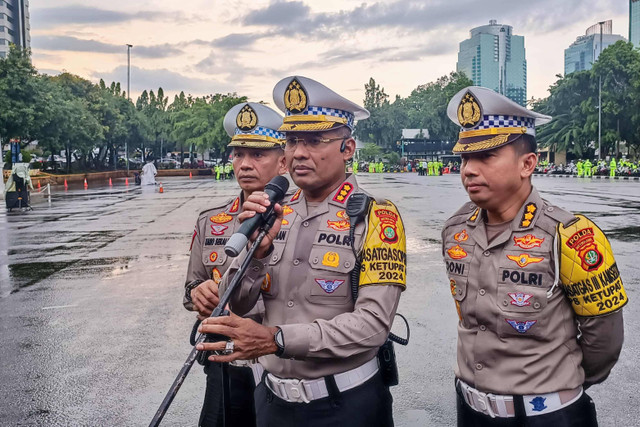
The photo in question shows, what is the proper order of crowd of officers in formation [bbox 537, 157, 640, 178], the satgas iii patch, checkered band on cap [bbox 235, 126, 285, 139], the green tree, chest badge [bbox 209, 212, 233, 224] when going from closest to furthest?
the satgas iii patch, chest badge [bbox 209, 212, 233, 224], checkered band on cap [bbox 235, 126, 285, 139], the green tree, crowd of officers in formation [bbox 537, 157, 640, 178]

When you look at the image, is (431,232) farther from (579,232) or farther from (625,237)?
(579,232)

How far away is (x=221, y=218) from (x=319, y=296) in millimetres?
1221

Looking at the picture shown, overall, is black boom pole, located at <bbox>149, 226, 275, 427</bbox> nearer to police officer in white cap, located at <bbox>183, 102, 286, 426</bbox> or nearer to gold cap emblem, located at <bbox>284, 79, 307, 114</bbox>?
police officer in white cap, located at <bbox>183, 102, 286, 426</bbox>

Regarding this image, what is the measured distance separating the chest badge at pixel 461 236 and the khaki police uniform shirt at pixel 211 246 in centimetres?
119

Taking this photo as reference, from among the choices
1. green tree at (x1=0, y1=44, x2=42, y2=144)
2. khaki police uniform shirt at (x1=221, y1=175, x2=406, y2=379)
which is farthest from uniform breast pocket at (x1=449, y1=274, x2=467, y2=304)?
green tree at (x1=0, y1=44, x2=42, y2=144)

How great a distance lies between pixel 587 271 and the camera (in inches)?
86.4

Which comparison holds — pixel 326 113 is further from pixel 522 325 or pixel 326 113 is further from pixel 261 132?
pixel 522 325

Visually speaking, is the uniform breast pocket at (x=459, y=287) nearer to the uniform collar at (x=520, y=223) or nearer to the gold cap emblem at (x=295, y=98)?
the uniform collar at (x=520, y=223)

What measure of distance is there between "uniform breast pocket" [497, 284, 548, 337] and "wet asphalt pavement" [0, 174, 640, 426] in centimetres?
201

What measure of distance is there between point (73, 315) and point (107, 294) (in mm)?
964

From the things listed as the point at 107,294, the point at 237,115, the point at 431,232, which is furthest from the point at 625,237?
the point at 237,115

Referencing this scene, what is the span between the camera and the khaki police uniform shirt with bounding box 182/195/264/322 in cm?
313

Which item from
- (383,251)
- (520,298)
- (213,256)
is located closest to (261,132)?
(213,256)

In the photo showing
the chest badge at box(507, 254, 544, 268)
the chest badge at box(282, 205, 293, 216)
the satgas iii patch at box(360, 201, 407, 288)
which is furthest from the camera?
the chest badge at box(282, 205, 293, 216)
